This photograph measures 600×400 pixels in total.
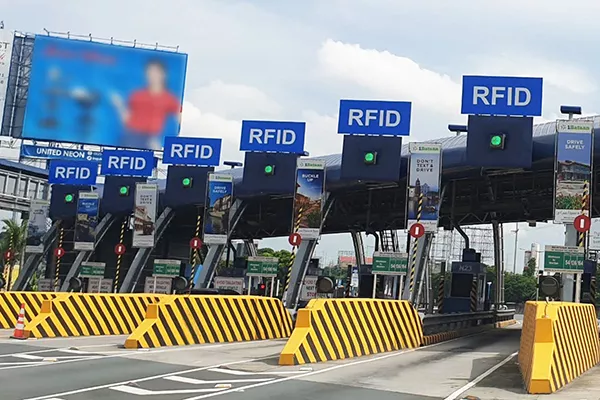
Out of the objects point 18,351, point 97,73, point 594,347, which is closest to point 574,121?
point 594,347

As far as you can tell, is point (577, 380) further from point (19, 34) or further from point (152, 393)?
point (19, 34)

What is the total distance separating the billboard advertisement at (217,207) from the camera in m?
32.8

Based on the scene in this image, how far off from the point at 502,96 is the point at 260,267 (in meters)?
11.2

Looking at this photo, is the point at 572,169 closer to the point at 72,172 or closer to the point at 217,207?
the point at 217,207

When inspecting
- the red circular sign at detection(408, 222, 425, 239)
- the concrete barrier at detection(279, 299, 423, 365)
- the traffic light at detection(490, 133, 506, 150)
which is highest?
the traffic light at detection(490, 133, 506, 150)

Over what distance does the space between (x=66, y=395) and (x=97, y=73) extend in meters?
46.4

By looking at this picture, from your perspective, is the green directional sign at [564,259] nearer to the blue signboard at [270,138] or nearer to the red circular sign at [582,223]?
the red circular sign at [582,223]

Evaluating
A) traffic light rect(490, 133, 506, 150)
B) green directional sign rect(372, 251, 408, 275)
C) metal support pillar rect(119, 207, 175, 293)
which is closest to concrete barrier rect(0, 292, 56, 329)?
green directional sign rect(372, 251, 408, 275)

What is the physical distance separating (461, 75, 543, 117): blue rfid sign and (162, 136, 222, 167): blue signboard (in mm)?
12282

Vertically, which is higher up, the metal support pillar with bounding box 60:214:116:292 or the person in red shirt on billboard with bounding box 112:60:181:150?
the person in red shirt on billboard with bounding box 112:60:181:150

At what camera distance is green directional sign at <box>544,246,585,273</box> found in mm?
21284

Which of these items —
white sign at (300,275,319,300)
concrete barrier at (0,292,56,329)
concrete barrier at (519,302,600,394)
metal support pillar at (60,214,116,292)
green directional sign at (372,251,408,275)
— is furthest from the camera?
metal support pillar at (60,214,116,292)

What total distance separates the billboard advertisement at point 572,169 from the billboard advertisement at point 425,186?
14.5ft

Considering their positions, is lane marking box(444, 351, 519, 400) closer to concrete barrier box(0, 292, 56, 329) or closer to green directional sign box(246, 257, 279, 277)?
concrete barrier box(0, 292, 56, 329)
